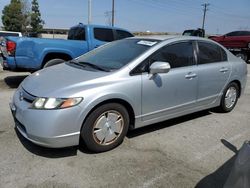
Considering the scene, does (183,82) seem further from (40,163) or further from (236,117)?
(40,163)

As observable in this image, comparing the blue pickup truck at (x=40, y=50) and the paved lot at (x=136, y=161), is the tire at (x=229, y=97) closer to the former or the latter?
the paved lot at (x=136, y=161)

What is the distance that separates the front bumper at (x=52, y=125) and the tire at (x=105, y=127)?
151 mm

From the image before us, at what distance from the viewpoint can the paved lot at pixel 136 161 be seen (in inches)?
126

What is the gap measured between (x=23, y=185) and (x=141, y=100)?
1.86 meters

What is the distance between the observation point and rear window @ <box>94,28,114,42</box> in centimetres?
883

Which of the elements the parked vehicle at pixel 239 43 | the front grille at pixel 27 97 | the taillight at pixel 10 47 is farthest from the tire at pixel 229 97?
the parked vehicle at pixel 239 43

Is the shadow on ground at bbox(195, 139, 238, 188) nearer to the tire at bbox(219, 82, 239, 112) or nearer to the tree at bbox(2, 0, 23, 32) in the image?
the tire at bbox(219, 82, 239, 112)

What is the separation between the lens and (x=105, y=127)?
3.79 metres

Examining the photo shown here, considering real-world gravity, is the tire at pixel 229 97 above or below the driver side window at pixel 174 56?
below

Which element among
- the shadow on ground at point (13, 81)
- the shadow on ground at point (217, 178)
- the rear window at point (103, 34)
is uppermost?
the rear window at point (103, 34)

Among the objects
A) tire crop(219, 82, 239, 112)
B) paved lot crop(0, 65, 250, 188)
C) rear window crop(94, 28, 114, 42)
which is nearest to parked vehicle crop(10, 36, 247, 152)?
tire crop(219, 82, 239, 112)

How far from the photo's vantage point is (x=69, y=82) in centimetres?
369

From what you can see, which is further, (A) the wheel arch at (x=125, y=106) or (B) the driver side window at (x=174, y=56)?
(B) the driver side window at (x=174, y=56)

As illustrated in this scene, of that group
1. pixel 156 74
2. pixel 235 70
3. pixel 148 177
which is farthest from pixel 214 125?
pixel 148 177
